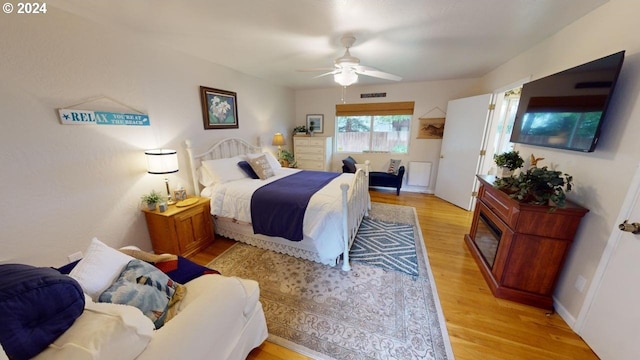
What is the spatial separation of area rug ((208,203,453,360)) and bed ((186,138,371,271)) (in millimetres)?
173

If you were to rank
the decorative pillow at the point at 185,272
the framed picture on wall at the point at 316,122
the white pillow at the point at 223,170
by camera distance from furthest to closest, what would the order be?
1. the framed picture on wall at the point at 316,122
2. the white pillow at the point at 223,170
3. the decorative pillow at the point at 185,272

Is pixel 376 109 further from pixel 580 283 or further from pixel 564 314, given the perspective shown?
pixel 564 314

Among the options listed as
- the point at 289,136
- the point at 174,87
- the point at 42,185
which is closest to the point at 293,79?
the point at 289,136

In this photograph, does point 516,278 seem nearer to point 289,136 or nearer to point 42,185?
point 42,185

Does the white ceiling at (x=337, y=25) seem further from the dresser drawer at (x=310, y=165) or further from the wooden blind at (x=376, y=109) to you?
the dresser drawer at (x=310, y=165)

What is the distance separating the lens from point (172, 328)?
0.90 meters

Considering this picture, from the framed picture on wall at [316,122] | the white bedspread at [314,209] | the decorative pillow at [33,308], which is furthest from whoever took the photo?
the framed picture on wall at [316,122]

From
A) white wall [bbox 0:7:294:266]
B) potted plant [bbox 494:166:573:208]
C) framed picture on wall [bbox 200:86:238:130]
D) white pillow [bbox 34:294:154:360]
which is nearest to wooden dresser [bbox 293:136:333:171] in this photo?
framed picture on wall [bbox 200:86:238:130]

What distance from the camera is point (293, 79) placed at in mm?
4199

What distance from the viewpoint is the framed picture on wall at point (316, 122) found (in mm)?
5367

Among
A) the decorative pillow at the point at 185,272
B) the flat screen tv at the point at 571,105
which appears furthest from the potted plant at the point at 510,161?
the decorative pillow at the point at 185,272

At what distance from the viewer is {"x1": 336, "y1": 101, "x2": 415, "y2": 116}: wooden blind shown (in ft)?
15.3

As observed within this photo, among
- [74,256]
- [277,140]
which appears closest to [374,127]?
[277,140]

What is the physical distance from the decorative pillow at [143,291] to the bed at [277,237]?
4.15ft
